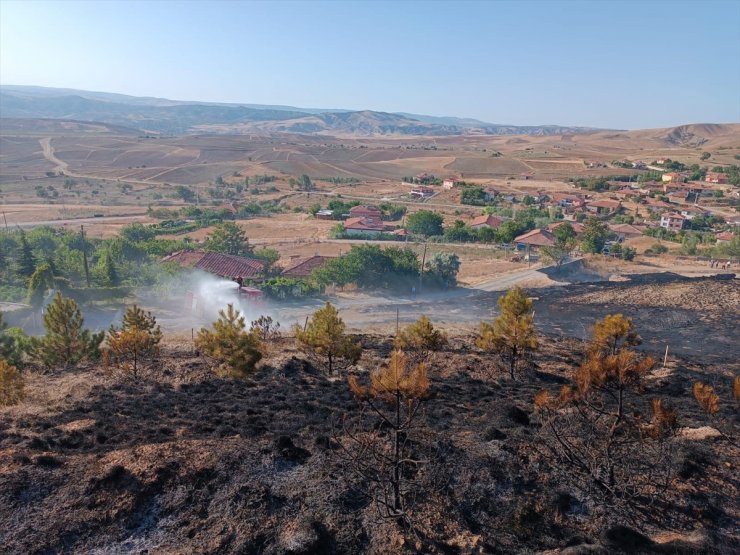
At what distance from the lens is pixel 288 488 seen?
9.70 metres

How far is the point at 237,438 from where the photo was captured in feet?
37.7

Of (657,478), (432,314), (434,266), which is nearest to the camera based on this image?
(657,478)

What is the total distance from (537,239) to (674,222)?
78.5 ft

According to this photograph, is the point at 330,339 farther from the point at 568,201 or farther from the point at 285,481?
the point at 568,201

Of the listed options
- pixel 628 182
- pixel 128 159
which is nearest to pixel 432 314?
pixel 628 182

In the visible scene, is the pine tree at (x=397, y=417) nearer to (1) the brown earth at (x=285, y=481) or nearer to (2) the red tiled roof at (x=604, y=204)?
(1) the brown earth at (x=285, y=481)

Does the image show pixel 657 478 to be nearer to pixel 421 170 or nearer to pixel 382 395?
pixel 382 395

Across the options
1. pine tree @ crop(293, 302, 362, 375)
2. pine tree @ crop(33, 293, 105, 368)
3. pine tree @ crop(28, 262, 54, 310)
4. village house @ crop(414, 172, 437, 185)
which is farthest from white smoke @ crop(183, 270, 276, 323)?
village house @ crop(414, 172, 437, 185)

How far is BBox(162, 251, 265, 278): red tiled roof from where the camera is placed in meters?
35.0

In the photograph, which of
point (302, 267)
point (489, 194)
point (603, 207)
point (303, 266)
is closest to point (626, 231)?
point (603, 207)

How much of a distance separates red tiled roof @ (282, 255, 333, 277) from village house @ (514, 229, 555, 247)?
1953cm

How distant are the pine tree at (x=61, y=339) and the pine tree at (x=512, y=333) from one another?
13.8 metres

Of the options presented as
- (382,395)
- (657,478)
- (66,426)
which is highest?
(382,395)

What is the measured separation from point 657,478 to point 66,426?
12802 millimetres
